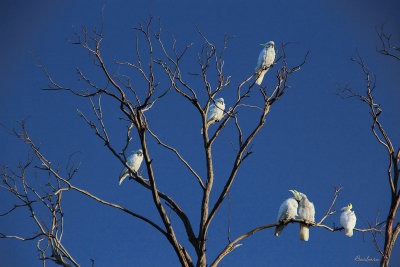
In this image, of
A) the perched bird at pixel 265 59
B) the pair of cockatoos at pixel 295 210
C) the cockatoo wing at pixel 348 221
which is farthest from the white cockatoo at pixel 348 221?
the perched bird at pixel 265 59

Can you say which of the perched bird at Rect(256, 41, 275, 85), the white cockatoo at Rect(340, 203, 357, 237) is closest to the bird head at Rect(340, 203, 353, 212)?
the white cockatoo at Rect(340, 203, 357, 237)

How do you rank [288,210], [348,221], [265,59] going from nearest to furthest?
[288,210]
[348,221]
[265,59]

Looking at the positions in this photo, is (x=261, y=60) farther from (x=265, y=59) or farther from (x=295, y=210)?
(x=295, y=210)

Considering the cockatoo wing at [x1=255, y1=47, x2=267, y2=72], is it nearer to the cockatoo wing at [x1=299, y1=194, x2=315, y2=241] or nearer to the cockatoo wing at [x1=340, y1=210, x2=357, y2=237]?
the cockatoo wing at [x1=299, y1=194, x2=315, y2=241]

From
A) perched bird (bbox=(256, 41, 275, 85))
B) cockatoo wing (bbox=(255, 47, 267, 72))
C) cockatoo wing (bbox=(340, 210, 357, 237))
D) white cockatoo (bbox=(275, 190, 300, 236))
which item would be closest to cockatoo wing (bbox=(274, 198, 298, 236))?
white cockatoo (bbox=(275, 190, 300, 236))

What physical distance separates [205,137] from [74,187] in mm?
1316

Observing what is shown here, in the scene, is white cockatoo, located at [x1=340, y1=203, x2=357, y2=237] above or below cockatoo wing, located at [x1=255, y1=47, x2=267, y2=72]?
below

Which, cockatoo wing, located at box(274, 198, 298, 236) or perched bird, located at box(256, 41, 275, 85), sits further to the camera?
perched bird, located at box(256, 41, 275, 85)

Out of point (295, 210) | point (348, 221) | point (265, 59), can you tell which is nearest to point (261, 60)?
point (265, 59)

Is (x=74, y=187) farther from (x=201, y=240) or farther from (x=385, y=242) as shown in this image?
(x=385, y=242)

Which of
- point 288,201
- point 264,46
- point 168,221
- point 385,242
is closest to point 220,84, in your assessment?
point 168,221

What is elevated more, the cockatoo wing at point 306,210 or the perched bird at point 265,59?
the perched bird at point 265,59

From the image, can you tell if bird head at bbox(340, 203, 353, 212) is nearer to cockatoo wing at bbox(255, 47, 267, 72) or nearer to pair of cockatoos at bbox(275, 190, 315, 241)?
pair of cockatoos at bbox(275, 190, 315, 241)

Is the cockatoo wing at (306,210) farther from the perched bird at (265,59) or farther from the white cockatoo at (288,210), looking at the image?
the perched bird at (265,59)
